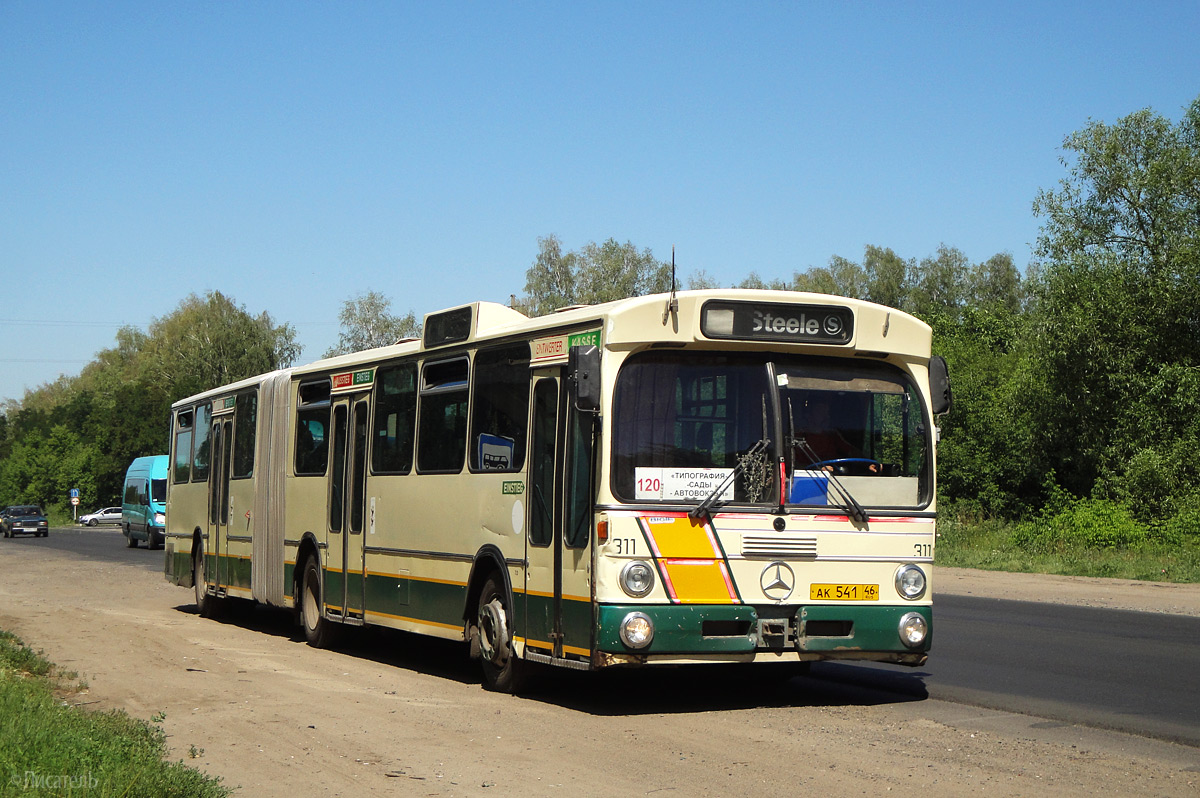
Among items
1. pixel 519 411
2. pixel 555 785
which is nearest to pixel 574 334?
pixel 519 411

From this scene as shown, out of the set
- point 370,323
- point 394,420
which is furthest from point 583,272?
point 394,420

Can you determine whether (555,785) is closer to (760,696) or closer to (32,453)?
(760,696)

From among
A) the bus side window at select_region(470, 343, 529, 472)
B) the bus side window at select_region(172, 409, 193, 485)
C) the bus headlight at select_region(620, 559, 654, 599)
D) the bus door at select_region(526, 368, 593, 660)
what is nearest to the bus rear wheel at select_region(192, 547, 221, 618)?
the bus side window at select_region(172, 409, 193, 485)

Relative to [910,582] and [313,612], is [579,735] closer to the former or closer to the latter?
[910,582]

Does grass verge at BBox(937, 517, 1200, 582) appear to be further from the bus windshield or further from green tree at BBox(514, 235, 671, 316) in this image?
green tree at BBox(514, 235, 671, 316)

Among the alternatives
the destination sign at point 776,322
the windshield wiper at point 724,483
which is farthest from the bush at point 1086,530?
the windshield wiper at point 724,483

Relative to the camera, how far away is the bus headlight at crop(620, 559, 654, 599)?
9.79 metres

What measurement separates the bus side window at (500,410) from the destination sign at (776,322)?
6.63ft

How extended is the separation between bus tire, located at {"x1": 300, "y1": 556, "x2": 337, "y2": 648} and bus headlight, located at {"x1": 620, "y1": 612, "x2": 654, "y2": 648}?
6.99 metres

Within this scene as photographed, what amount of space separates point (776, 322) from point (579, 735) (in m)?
3.46

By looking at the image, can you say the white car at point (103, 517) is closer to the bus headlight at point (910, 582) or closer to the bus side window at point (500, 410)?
the bus side window at point (500, 410)

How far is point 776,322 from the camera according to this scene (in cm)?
1034

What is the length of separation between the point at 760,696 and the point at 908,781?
3.71m

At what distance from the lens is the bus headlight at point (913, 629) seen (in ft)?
34.3
